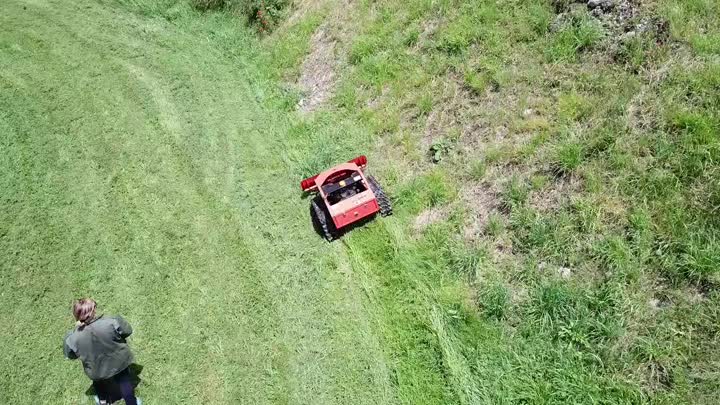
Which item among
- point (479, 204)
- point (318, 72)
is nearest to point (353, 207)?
point (479, 204)

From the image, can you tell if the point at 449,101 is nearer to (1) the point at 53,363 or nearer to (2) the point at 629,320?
(2) the point at 629,320

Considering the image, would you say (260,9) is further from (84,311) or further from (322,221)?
(84,311)

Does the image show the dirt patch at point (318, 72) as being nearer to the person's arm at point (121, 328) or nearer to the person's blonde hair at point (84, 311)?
the person's arm at point (121, 328)

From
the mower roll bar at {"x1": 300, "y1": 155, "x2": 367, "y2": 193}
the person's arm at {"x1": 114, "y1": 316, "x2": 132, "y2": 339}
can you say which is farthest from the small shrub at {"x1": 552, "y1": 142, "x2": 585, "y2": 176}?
the person's arm at {"x1": 114, "y1": 316, "x2": 132, "y2": 339}

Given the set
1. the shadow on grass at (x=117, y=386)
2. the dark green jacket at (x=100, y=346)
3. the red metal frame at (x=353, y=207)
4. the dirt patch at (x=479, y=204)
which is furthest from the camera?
the red metal frame at (x=353, y=207)

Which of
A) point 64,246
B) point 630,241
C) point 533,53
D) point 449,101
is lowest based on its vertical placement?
point 64,246

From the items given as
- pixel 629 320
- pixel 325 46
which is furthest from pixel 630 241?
pixel 325 46

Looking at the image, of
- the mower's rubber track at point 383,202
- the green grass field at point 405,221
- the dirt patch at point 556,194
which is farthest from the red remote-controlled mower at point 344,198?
the dirt patch at point 556,194
